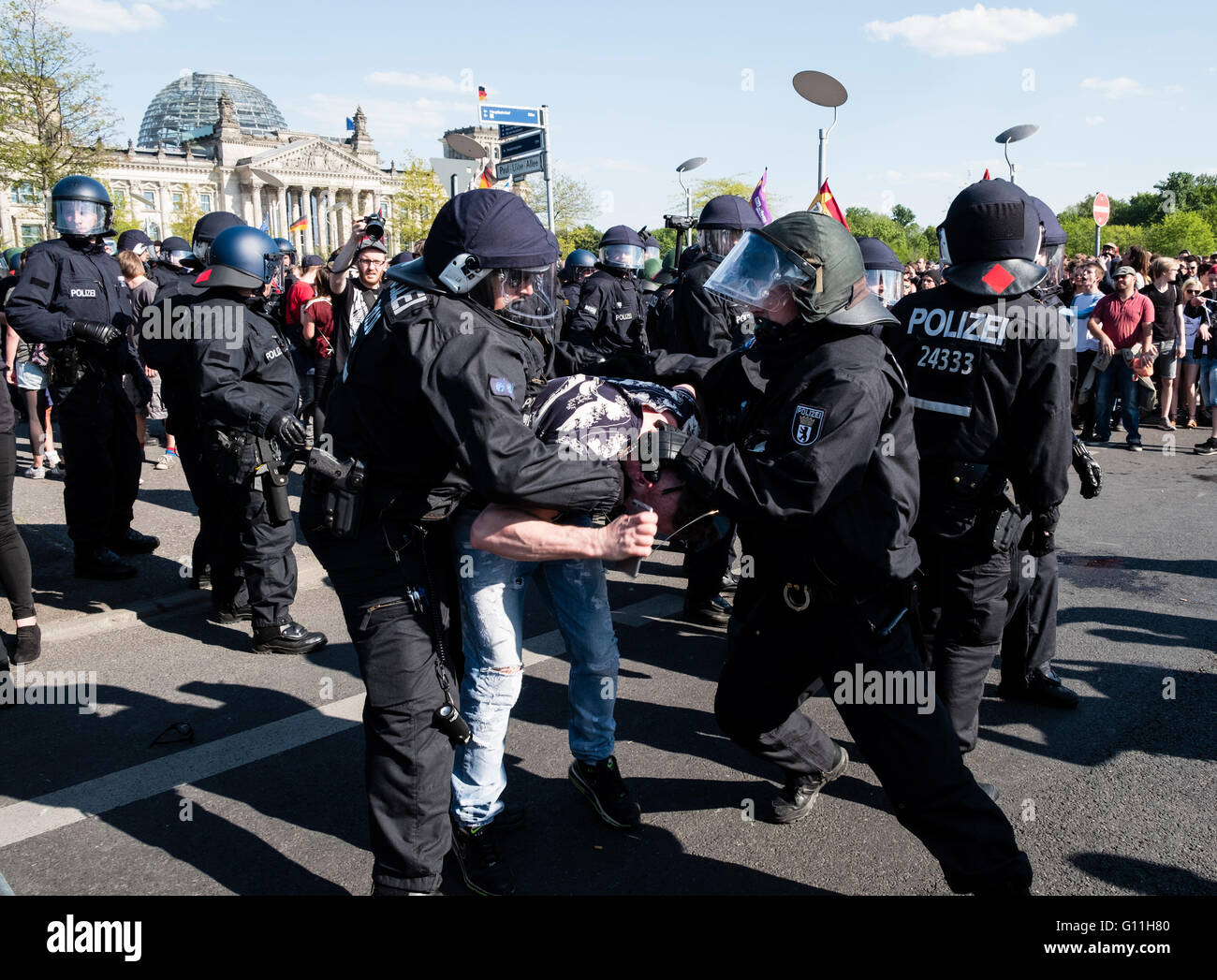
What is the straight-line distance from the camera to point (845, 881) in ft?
Answer: 9.86

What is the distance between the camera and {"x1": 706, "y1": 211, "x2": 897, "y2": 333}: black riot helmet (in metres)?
2.60

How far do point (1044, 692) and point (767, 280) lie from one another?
2.71m

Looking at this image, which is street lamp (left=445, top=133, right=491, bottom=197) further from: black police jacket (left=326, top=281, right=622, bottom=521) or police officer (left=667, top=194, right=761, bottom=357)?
black police jacket (left=326, top=281, right=622, bottom=521)

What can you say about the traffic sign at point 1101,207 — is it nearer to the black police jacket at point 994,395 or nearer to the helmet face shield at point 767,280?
the black police jacket at point 994,395

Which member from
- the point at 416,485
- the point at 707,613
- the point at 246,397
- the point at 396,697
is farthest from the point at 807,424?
the point at 246,397

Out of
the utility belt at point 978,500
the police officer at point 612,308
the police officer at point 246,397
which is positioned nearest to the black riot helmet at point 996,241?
the utility belt at point 978,500

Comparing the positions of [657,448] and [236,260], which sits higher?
[236,260]

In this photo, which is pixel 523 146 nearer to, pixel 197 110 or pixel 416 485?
pixel 416 485

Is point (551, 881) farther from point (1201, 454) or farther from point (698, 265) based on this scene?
point (1201, 454)

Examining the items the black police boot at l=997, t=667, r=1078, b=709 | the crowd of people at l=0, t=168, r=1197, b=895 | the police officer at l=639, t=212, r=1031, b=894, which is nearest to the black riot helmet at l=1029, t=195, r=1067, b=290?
the crowd of people at l=0, t=168, r=1197, b=895

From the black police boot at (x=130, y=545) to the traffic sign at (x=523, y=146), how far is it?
1463 centimetres

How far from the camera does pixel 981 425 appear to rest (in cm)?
337

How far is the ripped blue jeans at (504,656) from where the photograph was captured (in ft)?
9.45
